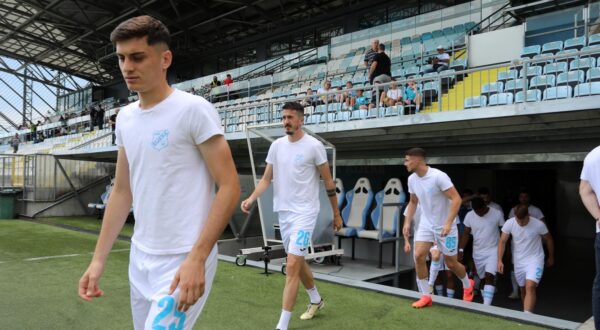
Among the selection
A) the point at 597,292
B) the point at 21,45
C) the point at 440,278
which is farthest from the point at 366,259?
the point at 21,45

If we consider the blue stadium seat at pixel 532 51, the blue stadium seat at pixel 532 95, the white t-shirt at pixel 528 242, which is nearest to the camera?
the white t-shirt at pixel 528 242

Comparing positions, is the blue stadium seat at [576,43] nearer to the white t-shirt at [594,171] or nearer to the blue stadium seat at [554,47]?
the blue stadium seat at [554,47]

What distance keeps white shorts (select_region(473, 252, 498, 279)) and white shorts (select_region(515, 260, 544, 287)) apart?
1.83 feet

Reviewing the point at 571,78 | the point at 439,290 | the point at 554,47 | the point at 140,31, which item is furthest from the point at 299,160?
the point at 554,47

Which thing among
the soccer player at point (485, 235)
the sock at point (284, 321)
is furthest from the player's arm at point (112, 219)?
the soccer player at point (485, 235)

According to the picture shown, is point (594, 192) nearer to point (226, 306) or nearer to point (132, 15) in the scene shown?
point (226, 306)

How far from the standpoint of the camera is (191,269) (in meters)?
1.63

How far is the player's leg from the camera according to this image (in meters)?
1.69

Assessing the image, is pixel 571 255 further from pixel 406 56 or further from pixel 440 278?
pixel 406 56

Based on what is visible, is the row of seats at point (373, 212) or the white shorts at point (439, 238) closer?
the white shorts at point (439, 238)

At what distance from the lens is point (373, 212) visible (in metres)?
9.18

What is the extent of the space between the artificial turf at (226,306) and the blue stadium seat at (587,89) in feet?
13.0

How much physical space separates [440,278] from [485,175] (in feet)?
32.7

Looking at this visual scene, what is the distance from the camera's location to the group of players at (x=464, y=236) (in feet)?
17.6
